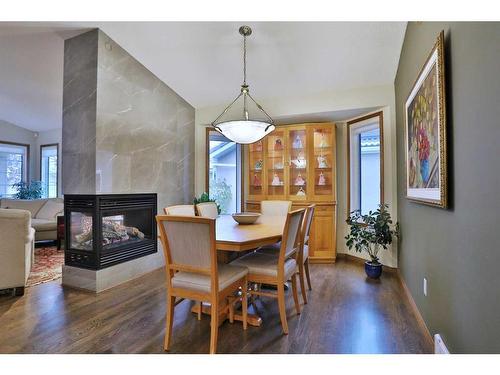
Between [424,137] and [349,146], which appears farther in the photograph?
[349,146]

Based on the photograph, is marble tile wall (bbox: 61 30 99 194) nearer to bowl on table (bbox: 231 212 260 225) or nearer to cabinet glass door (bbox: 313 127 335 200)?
bowl on table (bbox: 231 212 260 225)

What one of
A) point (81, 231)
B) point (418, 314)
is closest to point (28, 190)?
point (81, 231)

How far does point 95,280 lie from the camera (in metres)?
2.88

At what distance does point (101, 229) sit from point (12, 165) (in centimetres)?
527

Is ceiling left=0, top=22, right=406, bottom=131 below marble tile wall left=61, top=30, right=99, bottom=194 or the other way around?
the other way around

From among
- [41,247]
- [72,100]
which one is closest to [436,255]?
[72,100]

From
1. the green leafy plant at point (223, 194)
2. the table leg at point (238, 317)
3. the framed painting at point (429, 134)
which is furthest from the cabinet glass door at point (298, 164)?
the table leg at point (238, 317)

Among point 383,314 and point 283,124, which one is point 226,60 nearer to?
point 283,124

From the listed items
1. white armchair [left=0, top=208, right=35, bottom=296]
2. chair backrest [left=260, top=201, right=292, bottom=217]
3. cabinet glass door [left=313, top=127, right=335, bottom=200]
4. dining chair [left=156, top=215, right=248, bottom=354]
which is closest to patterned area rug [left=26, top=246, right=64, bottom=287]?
white armchair [left=0, top=208, right=35, bottom=296]

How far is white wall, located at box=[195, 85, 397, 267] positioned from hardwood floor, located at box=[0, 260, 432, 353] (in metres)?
1.32

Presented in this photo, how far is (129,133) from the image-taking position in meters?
3.36

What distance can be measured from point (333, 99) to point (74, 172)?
3.29 meters

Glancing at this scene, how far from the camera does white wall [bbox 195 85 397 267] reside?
349 cm

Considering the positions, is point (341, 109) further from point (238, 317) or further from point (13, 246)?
point (13, 246)
